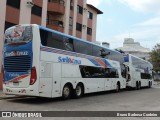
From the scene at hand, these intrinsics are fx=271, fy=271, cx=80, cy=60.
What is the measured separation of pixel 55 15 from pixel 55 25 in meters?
2.12

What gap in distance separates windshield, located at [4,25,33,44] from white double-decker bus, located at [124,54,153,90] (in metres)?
16.1

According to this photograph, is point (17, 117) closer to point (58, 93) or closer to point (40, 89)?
point (40, 89)

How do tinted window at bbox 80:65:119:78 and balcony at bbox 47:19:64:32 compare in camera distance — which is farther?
balcony at bbox 47:19:64:32

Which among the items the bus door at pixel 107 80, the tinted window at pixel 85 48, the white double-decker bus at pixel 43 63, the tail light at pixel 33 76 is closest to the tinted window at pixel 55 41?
the white double-decker bus at pixel 43 63

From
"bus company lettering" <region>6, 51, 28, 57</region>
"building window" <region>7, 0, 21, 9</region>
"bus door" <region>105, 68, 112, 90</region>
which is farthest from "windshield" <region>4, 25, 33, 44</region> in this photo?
"building window" <region>7, 0, 21, 9</region>

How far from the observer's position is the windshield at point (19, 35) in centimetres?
1380

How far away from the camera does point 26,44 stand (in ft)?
45.1

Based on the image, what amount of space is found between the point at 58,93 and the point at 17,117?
17.9ft

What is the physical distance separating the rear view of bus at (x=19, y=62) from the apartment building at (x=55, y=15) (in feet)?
36.6

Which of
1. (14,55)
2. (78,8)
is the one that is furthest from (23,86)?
(78,8)

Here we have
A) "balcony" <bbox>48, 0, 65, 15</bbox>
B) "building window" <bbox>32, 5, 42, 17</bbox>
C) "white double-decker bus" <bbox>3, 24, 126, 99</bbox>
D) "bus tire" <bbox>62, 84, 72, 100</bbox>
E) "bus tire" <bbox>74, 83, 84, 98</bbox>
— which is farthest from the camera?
"balcony" <bbox>48, 0, 65, 15</bbox>

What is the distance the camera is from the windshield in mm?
13797

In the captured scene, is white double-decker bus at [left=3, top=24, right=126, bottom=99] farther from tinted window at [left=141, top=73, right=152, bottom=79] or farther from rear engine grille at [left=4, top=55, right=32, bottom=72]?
tinted window at [left=141, top=73, right=152, bottom=79]

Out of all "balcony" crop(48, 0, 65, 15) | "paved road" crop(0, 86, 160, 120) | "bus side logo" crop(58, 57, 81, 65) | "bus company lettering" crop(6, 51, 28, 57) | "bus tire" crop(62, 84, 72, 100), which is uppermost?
"balcony" crop(48, 0, 65, 15)
